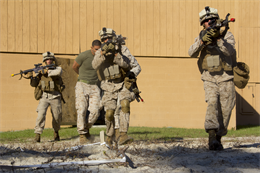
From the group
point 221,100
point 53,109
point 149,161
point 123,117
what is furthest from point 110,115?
point 53,109

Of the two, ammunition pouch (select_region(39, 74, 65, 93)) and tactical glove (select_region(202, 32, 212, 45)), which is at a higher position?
tactical glove (select_region(202, 32, 212, 45))

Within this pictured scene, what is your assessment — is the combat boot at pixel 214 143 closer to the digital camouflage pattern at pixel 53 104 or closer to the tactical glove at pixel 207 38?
the tactical glove at pixel 207 38

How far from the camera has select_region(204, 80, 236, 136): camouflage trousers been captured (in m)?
4.77

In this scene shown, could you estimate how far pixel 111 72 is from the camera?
538 cm

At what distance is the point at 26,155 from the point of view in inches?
153

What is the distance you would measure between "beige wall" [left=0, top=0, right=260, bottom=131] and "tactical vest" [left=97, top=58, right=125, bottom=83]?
602 cm

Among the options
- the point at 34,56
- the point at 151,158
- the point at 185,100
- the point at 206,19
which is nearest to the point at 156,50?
the point at 185,100

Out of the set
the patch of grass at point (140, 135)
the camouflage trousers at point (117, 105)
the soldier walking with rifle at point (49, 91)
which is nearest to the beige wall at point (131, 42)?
the patch of grass at point (140, 135)

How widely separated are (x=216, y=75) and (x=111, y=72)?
5.85ft

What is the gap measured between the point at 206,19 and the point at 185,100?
23.9ft

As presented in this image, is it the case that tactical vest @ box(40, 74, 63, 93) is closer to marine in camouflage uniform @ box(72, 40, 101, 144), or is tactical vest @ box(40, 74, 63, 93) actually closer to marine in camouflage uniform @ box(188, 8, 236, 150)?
marine in camouflage uniform @ box(72, 40, 101, 144)

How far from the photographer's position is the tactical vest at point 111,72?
5.36 m

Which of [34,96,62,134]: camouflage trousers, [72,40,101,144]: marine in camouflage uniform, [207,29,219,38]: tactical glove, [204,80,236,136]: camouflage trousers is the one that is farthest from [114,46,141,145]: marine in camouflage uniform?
[34,96,62,134]: camouflage trousers

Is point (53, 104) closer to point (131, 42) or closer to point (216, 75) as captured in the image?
point (216, 75)
